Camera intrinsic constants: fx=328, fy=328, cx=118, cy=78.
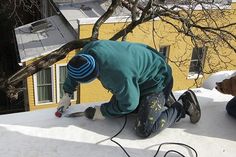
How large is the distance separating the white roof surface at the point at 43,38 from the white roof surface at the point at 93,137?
597 cm

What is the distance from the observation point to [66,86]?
119 inches

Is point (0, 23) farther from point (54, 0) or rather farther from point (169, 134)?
point (169, 134)

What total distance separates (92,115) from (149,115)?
506mm

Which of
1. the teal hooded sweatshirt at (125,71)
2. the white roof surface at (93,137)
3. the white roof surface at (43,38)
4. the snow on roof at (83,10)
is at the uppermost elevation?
the teal hooded sweatshirt at (125,71)

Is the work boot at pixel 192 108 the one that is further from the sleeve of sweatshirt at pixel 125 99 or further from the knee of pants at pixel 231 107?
the sleeve of sweatshirt at pixel 125 99

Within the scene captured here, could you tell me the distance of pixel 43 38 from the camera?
9.50 meters

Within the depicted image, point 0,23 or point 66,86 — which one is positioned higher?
point 66,86

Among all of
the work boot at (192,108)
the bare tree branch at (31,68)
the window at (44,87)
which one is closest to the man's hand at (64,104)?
the work boot at (192,108)

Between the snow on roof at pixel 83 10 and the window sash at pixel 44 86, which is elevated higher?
the snow on roof at pixel 83 10

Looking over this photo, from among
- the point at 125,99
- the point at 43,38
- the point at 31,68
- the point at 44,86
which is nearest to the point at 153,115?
the point at 125,99

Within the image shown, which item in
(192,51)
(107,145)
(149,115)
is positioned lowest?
(192,51)

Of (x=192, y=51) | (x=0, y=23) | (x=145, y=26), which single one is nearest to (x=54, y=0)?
(x=0, y=23)

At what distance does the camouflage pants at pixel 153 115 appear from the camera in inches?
108

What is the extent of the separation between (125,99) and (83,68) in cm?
43
